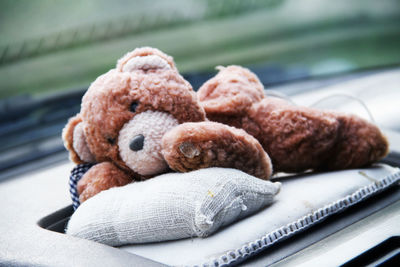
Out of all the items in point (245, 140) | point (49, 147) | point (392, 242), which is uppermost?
point (49, 147)

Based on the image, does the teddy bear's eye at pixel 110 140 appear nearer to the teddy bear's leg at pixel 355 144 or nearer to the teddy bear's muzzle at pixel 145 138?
the teddy bear's muzzle at pixel 145 138

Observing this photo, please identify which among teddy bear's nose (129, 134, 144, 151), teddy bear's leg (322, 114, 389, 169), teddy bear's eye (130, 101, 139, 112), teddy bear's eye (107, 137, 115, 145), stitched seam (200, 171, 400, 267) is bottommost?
stitched seam (200, 171, 400, 267)

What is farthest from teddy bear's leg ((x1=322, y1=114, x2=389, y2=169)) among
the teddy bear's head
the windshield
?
the windshield

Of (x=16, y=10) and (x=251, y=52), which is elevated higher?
(x=16, y=10)

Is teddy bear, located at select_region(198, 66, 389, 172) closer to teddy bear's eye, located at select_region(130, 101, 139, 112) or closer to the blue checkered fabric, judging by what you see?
teddy bear's eye, located at select_region(130, 101, 139, 112)

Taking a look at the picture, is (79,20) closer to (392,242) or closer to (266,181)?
(266,181)

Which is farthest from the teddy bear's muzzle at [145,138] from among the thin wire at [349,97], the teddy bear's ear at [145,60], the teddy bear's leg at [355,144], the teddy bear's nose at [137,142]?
the thin wire at [349,97]

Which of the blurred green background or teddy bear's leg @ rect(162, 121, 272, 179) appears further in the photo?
the blurred green background

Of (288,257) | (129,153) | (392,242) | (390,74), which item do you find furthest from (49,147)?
(390,74)
